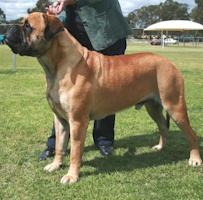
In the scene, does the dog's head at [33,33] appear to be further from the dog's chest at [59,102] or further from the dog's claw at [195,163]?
the dog's claw at [195,163]

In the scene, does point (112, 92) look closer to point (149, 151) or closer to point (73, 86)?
point (73, 86)

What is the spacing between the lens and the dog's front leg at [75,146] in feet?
A: 12.8

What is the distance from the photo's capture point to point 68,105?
3.85 metres

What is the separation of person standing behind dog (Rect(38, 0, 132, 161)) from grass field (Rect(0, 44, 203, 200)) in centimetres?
22

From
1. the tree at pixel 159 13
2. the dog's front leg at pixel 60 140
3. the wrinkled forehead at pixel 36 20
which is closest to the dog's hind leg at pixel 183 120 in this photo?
the dog's front leg at pixel 60 140

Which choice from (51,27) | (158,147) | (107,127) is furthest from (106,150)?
(51,27)

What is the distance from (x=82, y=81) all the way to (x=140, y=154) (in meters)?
1.73

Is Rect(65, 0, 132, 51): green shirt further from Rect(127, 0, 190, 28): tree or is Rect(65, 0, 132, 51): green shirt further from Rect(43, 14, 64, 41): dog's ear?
Rect(127, 0, 190, 28): tree

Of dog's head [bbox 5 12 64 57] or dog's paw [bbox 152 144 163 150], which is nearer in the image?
dog's head [bbox 5 12 64 57]

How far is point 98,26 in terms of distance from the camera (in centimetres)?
463

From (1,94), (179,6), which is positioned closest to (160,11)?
(179,6)

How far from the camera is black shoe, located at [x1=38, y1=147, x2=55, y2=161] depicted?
15.6 feet

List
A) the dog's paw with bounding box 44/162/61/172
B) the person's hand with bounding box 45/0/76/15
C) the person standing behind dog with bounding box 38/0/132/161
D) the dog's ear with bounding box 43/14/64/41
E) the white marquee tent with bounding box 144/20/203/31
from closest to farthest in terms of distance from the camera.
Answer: the dog's ear with bounding box 43/14/64/41, the person's hand with bounding box 45/0/76/15, the dog's paw with bounding box 44/162/61/172, the person standing behind dog with bounding box 38/0/132/161, the white marquee tent with bounding box 144/20/203/31

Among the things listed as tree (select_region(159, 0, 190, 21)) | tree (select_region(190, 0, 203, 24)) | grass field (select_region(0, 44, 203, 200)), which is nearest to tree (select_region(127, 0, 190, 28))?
tree (select_region(159, 0, 190, 21))
